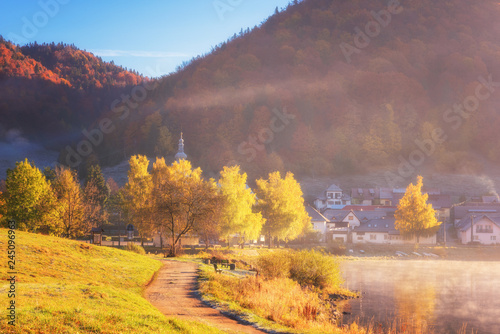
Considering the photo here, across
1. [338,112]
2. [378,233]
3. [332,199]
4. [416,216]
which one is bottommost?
[378,233]

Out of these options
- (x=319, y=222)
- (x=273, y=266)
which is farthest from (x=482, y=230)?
(x=273, y=266)

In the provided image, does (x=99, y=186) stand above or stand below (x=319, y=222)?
above

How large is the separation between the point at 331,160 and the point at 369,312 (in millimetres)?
112424

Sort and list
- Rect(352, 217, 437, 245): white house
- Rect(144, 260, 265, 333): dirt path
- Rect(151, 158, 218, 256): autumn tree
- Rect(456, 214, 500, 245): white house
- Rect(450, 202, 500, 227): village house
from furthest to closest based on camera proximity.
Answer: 1. Rect(450, 202, 500, 227): village house
2. Rect(352, 217, 437, 245): white house
3. Rect(456, 214, 500, 245): white house
4. Rect(151, 158, 218, 256): autumn tree
5. Rect(144, 260, 265, 333): dirt path

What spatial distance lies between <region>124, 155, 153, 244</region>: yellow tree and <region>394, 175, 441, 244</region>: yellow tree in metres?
43.6

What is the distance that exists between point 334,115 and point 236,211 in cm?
10945

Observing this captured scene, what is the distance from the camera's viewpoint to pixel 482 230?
Answer: 268 feet

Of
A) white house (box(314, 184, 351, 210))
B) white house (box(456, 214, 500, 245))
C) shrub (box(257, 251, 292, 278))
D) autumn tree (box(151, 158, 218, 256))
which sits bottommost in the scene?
shrub (box(257, 251, 292, 278))

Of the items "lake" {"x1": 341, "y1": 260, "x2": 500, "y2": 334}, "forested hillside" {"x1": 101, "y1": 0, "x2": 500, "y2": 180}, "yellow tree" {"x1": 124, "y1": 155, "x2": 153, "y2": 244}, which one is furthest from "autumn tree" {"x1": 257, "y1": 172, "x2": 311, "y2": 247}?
"forested hillside" {"x1": 101, "y1": 0, "x2": 500, "y2": 180}

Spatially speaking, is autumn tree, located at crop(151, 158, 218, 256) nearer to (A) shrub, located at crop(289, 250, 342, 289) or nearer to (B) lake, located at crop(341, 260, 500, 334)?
(A) shrub, located at crop(289, 250, 342, 289)

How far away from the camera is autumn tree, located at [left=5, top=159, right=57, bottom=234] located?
49.8 meters

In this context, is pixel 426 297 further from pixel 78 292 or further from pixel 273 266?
pixel 78 292

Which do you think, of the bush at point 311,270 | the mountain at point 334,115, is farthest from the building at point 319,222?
the bush at point 311,270

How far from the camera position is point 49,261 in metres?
25.8
